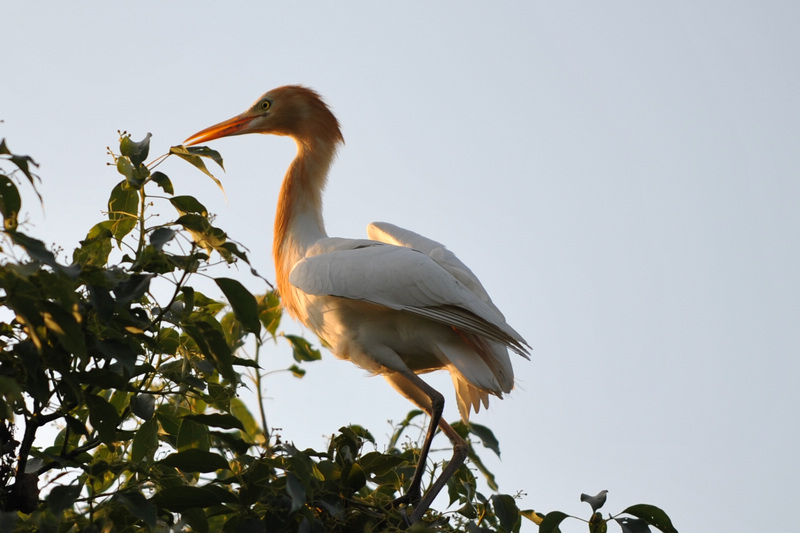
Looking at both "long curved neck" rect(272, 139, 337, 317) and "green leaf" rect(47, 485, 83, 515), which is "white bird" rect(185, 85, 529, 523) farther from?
"green leaf" rect(47, 485, 83, 515)

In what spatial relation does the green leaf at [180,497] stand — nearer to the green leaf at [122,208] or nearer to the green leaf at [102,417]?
the green leaf at [102,417]

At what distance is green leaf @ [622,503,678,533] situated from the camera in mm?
2480

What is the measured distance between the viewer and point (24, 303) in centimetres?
164

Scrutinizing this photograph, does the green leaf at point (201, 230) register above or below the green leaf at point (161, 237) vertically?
above

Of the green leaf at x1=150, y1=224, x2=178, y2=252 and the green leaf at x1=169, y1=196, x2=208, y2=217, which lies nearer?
the green leaf at x1=150, y1=224, x2=178, y2=252

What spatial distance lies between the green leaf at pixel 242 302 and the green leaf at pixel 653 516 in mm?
1212

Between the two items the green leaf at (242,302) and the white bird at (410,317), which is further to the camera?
the white bird at (410,317)

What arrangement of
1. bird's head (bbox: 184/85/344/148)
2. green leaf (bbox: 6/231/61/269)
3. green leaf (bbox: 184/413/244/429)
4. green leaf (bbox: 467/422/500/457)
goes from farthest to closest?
bird's head (bbox: 184/85/344/148) < green leaf (bbox: 467/422/500/457) < green leaf (bbox: 184/413/244/429) < green leaf (bbox: 6/231/61/269)

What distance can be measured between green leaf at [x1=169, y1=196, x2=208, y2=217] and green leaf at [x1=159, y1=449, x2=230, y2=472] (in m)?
0.60

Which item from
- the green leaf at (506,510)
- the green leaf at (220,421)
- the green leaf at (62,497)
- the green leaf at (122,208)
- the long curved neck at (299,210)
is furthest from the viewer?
the long curved neck at (299,210)

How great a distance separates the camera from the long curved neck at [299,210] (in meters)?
4.75

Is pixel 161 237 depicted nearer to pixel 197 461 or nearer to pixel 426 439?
pixel 197 461

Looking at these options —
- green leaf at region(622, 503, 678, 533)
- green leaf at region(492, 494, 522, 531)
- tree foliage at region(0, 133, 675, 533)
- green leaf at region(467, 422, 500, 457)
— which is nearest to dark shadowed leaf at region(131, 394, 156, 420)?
tree foliage at region(0, 133, 675, 533)

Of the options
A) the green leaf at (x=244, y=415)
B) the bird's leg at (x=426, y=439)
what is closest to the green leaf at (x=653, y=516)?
the bird's leg at (x=426, y=439)
